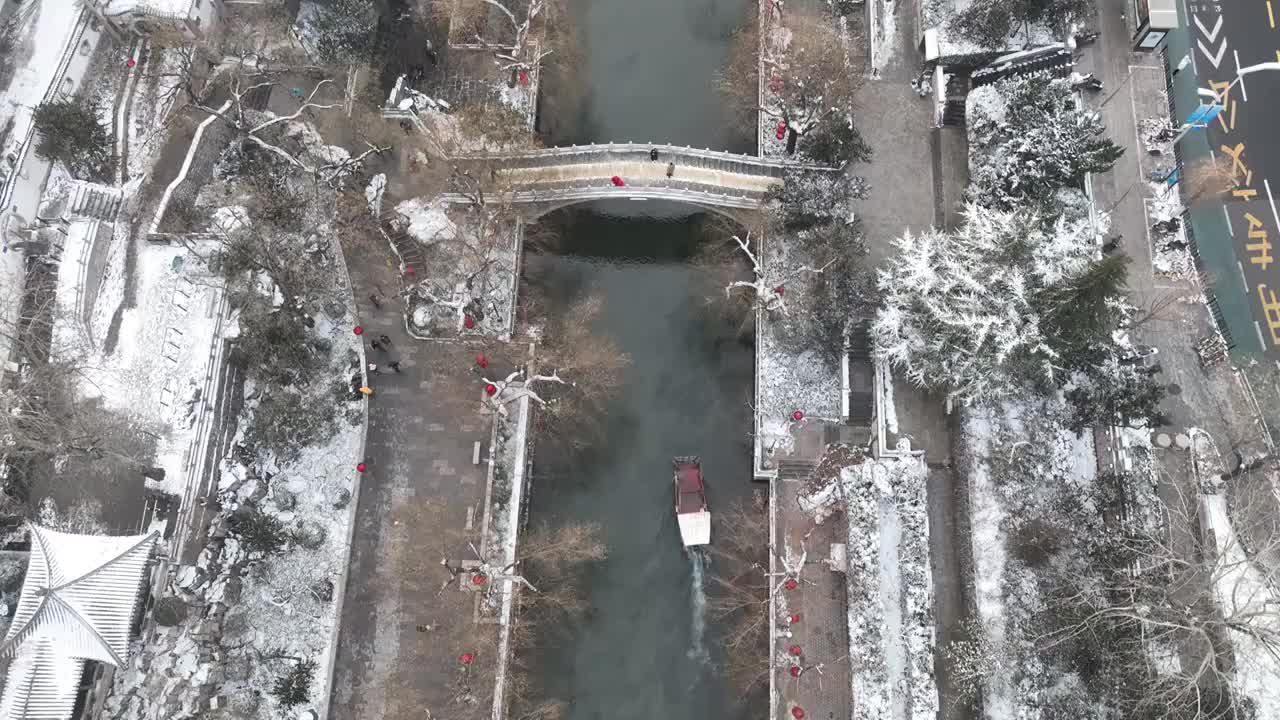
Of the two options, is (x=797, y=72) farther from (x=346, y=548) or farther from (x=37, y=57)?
(x=37, y=57)

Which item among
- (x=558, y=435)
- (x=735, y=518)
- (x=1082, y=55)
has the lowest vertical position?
(x=735, y=518)

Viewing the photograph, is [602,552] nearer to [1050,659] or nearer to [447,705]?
[447,705]

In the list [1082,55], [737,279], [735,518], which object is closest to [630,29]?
[737,279]

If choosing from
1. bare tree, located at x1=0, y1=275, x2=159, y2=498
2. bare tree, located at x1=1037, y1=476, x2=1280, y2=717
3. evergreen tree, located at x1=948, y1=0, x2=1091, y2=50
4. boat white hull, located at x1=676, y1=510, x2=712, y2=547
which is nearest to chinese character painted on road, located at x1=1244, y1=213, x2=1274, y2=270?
bare tree, located at x1=1037, y1=476, x2=1280, y2=717

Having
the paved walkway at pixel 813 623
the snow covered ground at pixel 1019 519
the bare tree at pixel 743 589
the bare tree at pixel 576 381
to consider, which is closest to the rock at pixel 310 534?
the bare tree at pixel 576 381

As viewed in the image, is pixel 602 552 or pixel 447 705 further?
pixel 602 552

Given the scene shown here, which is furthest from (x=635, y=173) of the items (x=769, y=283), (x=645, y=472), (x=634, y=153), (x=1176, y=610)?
(x=1176, y=610)
